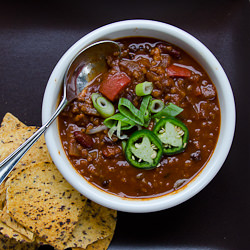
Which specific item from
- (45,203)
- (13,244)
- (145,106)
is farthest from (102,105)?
(13,244)

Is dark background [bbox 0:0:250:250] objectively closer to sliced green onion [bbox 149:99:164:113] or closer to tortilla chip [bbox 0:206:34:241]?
tortilla chip [bbox 0:206:34:241]

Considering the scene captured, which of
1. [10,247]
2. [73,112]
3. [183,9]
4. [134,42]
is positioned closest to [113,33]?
[134,42]

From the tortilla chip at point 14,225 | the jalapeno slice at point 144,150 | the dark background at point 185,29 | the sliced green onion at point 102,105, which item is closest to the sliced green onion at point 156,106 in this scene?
the jalapeno slice at point 144,150

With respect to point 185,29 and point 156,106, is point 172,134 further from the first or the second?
point 185,29

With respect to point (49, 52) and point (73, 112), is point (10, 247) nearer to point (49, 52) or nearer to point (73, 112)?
point (73, 112)

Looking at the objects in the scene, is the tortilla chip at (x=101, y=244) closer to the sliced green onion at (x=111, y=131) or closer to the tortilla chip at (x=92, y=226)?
the tortilla chip at (x=92, y=226)

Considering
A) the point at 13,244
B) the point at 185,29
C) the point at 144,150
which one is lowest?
the point at 13,244
